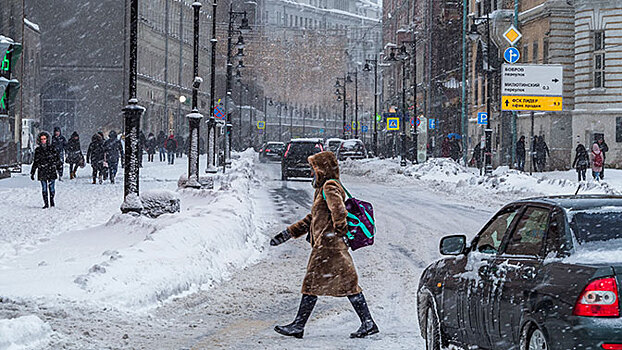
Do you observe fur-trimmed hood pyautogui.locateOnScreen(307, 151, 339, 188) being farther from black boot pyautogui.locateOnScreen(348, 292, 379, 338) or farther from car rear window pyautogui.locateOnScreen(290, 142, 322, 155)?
car rear window pyautogui.locateOnScreen(290, 142, 322, 155)

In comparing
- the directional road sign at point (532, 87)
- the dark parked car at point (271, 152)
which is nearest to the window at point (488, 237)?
the directional road sign at point (532, 87)

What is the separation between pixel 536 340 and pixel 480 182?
30.7 metres

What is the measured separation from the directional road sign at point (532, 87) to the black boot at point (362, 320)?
117ft

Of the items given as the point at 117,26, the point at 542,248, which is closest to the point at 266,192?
the point at 542,248

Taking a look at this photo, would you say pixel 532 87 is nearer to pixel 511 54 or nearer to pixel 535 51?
pixel 511 54

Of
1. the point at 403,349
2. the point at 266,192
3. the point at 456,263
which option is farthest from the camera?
the point at 266,192

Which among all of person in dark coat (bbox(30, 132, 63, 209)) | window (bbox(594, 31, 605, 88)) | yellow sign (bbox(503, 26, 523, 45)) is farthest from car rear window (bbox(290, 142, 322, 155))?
person in dark coat (bbox(30, 132, 63, 209))

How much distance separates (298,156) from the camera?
39.3 m

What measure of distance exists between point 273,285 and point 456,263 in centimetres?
536

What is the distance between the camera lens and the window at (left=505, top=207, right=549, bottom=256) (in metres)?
6.12

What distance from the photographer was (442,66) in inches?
3086

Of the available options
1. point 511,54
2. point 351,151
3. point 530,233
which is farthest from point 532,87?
point 530,233

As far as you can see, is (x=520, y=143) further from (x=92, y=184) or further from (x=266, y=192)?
→ (x=92, y=184)

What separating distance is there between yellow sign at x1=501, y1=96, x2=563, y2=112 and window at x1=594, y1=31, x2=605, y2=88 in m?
3.02
